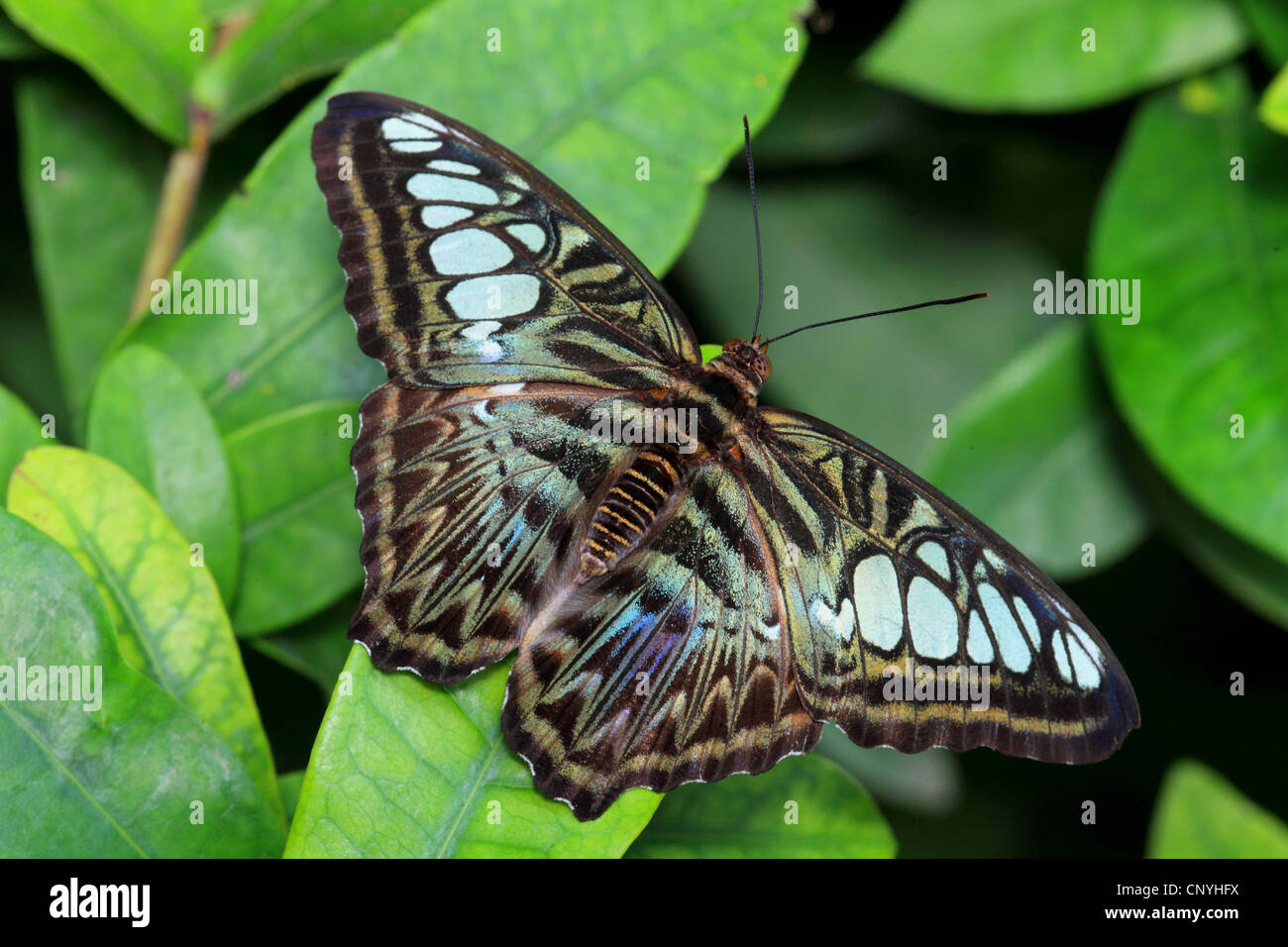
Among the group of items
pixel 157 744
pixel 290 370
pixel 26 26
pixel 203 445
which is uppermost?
pixel 26 26

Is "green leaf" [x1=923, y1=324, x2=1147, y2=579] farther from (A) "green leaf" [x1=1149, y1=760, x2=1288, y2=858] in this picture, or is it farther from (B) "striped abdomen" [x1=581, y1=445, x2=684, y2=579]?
(B) "striped abdomen" [x1=581, y1=445, x2=684, y2=579]

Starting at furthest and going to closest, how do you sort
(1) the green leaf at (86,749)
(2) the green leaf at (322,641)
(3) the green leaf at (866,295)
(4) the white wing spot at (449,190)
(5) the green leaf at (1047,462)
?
1. (3) the green leaf at (866,295)
2. (5) the green leaf at (1047,462)
3. (2) the green leaf at (322,641)
4. (4) the white wing spot at (449,190)
5. (1) the green leaf at (86,749)

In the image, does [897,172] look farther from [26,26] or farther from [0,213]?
[0,213]

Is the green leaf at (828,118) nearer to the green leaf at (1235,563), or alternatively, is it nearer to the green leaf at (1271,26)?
the green leaf at (1271,26)

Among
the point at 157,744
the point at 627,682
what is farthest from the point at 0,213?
the point at 627,682

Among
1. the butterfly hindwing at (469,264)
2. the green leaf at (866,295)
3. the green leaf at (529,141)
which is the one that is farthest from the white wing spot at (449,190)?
the green leaf at (866,295)

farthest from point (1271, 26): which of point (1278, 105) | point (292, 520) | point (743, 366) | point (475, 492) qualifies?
point (292, 520)

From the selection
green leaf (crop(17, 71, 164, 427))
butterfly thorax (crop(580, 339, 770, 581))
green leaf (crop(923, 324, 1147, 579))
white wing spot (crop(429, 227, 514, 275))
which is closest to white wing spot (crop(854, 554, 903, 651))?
butterfly thorax (crop(580, 339, 770, 581))
